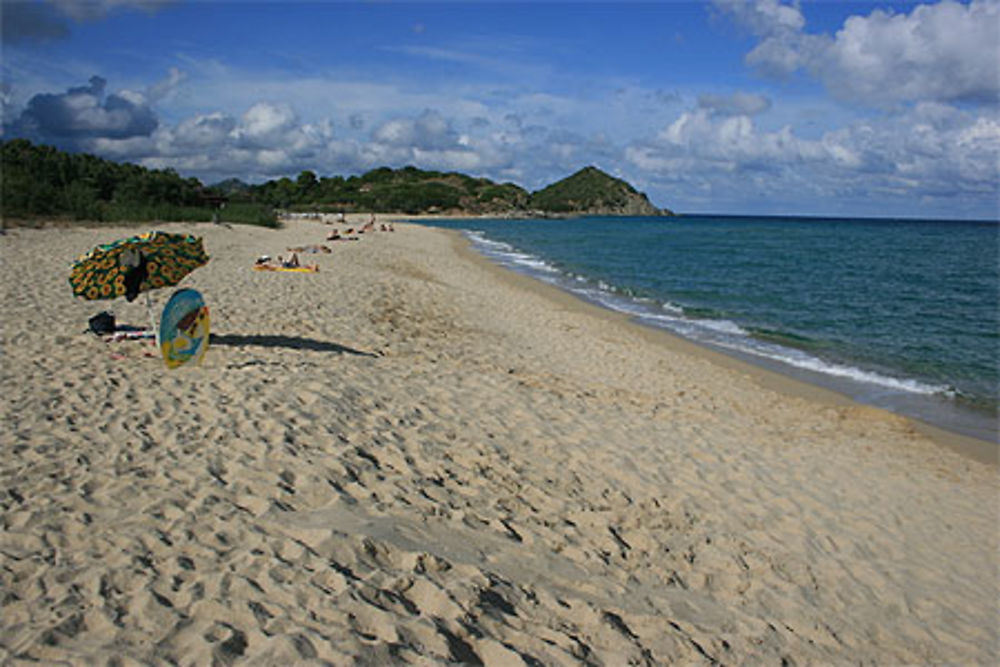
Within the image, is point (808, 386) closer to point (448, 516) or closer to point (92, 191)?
point (448, 516)

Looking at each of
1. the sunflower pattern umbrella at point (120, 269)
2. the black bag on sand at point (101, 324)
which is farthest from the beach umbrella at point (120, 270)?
the black bag on sand at point (101, 324)

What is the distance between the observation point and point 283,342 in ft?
32.7

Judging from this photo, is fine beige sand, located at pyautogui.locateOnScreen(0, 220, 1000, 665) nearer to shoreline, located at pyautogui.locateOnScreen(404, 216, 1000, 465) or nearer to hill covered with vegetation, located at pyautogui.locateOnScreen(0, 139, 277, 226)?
shoreline, located at pyautogui.locateOnScreen(404, 216, 1000, 465)

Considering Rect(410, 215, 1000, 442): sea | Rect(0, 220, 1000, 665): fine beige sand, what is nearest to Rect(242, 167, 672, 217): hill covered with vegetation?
Rect(410, 215, 1000, 442): sea

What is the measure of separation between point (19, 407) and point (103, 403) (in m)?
0.71

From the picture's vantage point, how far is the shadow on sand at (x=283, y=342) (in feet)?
31.6

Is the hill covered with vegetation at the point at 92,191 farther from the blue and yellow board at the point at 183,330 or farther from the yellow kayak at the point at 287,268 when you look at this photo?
the blue and yellow board at the point at 183,330

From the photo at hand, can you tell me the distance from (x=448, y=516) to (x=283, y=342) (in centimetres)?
602

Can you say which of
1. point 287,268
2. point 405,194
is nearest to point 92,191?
point 287,268

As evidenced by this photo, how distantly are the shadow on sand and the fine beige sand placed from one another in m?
0.08

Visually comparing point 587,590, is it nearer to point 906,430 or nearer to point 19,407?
point 19,407

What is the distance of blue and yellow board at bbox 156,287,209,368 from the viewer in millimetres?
7414

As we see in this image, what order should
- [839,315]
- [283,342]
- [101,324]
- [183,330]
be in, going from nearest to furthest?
[183,330], [101,324], [283,342], [839,315]

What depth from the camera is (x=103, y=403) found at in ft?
21.0
